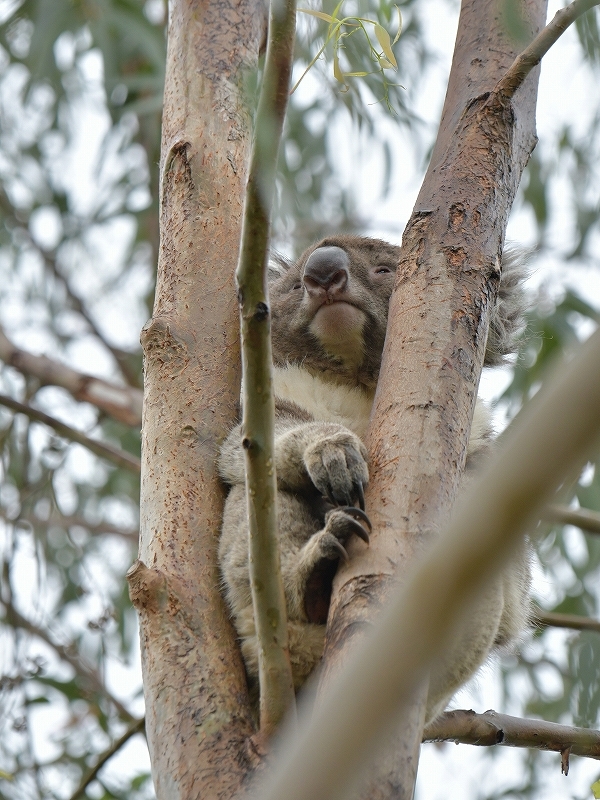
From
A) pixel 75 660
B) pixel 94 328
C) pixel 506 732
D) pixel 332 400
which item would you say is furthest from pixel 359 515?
pixel 94 328

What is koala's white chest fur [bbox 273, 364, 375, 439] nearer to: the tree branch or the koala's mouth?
the koala's mouth

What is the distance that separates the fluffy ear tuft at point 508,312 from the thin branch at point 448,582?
6.25 ft

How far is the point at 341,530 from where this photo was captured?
1.41 m

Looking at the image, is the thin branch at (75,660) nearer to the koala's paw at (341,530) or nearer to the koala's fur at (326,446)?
the koala's fur at (326,446)

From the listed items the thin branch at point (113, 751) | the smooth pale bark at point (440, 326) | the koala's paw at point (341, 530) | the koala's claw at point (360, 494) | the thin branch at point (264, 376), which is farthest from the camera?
the thin branch at point (113, 751)

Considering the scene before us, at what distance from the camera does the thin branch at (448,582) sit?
528 millimetres

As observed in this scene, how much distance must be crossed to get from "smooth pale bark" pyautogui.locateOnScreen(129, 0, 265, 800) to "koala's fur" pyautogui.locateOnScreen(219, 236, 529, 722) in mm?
72

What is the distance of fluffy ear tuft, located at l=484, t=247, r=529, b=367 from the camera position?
8.09 ft

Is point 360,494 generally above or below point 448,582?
above

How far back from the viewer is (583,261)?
4.03m

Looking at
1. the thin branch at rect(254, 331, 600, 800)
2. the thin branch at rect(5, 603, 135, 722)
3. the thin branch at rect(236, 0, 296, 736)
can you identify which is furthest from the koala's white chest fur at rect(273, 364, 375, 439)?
the thin branch at rect(254, 331, 600, 800)

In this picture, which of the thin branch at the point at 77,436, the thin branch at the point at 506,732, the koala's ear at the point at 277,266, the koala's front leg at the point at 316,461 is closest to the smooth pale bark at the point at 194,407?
the koala's front leg at the point at 316,461

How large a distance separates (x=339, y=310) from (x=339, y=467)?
74 centimetres

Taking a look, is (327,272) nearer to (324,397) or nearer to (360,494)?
(324,397)
